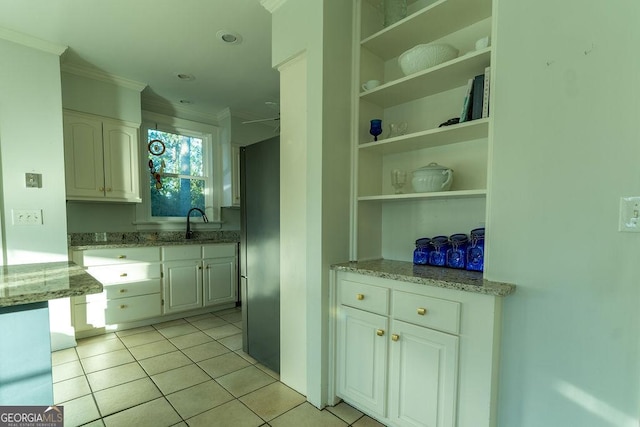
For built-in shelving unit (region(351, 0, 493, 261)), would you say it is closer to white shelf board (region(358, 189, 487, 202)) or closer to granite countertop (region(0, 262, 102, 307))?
white shelf board (region(358, 189, 487, 202))

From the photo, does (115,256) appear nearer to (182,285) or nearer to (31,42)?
(182,285)

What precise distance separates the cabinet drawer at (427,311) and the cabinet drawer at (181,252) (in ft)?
8.21

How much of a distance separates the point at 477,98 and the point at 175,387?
2.52 m

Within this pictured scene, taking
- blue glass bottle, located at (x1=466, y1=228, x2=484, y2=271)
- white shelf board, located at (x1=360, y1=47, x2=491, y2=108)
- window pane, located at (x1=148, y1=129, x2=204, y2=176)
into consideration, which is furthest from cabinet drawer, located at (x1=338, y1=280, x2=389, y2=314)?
window pane, located at (x1=148, y1=129, x2=204, y2=176)

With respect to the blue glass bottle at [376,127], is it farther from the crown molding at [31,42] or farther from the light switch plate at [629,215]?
the crown molding at [31,42]

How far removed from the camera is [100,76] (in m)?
2.75

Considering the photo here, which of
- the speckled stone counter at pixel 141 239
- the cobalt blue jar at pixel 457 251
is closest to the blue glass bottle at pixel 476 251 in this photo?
the cobalt blue jar at pixel 457 251

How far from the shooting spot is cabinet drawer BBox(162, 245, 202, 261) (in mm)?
2996

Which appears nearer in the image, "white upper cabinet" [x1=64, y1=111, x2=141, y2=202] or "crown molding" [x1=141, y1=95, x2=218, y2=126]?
"white upper cabinet" [x1=64, y1=111, x2=141, y2=202]

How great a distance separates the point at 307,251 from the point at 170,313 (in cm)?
224

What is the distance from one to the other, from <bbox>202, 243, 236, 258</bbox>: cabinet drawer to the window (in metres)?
0.58

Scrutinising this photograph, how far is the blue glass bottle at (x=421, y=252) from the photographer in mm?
1692

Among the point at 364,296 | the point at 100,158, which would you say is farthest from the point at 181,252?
the point at 364,296

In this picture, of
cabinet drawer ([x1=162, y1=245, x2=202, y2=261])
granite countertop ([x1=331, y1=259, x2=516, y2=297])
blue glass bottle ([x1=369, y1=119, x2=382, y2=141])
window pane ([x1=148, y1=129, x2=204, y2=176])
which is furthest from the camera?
window pane ([x1=148, y1=129, x2=204, y2=176])
